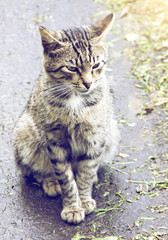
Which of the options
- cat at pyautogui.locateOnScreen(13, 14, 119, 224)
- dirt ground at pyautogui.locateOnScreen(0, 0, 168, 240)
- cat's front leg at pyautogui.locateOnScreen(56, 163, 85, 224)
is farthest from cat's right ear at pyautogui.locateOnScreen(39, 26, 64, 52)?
dirt ground at pyautogui.locateOnScreen(0, 0, 168, 240)

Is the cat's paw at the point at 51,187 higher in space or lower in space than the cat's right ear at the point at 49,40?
lower

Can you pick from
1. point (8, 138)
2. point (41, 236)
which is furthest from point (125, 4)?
point (41, 236)

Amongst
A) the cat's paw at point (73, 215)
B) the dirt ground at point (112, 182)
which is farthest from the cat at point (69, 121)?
the dirt ground at point (112, 182)

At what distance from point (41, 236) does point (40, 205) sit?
0.41 meters

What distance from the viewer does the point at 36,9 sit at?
297 inches

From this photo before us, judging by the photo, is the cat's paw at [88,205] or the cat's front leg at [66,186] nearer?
the cat's front leg at [66,186]

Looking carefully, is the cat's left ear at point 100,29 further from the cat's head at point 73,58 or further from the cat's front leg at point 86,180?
the cat's front leg at point 86,180

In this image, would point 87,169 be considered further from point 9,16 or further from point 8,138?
point 9,16

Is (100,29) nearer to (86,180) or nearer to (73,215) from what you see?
(86,180)

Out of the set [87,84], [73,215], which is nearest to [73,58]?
[87,84]

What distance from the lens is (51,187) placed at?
3.96 metres

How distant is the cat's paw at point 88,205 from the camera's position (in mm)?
3740

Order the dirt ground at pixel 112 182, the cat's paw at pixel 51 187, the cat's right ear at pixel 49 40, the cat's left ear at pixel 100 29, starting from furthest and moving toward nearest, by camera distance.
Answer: the cat's paw at pixel 51 187, the dirt ground at pixel 112 182, the cat's left ear at pixel 100 29, the cat's right ear at pixel 49 40

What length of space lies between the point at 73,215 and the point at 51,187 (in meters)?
0.45
